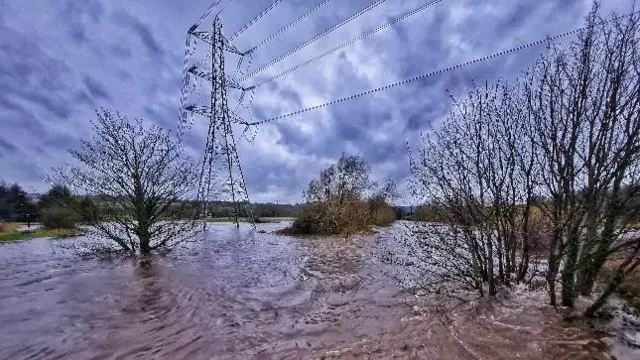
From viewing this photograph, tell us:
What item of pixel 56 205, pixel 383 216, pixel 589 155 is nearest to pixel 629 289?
pixel 589 155

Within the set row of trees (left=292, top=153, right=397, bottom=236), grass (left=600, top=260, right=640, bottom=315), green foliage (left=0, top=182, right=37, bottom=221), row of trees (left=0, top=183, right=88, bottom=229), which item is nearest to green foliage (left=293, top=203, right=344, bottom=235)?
row of trees (left=292, top=153, right=397, bottom=236)

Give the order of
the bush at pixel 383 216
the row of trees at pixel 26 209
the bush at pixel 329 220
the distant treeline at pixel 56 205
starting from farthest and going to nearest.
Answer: the bush at pixel 383 216 → the row of trees at pixel 26 209 → the bush at pixel 329 220 → the distant treeline at pixel 56 205

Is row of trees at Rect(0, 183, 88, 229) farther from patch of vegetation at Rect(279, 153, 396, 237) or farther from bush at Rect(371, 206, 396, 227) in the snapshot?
bush at Rect(371, 206, 396, 227)

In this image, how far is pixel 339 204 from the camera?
117ft

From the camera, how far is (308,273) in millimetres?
13258

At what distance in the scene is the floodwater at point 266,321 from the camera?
19.2ft

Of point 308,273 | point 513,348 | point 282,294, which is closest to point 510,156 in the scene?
point 513,348

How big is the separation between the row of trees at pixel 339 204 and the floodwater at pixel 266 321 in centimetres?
2002

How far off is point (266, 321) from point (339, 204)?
2827cm

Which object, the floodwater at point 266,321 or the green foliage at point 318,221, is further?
the green foliage at point 318,221

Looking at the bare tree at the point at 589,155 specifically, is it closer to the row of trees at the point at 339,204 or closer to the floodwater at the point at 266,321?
the floodwater at the point at 266,321

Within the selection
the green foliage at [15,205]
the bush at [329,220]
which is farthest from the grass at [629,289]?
the green foliage at [15,205]

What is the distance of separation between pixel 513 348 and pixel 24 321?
9897 mm

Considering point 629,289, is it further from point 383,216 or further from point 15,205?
point 15,205
